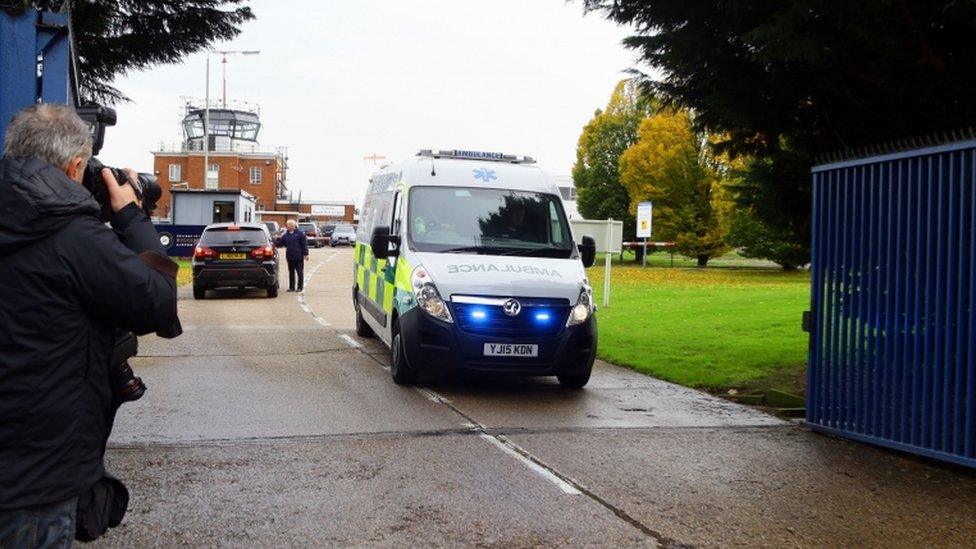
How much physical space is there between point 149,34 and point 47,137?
38.0 feet

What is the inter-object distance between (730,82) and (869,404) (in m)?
3.52

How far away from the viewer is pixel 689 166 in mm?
46312

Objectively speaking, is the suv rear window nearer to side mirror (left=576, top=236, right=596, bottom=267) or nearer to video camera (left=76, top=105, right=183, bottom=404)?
side mirror (left=576, top=236, right=596, bottom=267)

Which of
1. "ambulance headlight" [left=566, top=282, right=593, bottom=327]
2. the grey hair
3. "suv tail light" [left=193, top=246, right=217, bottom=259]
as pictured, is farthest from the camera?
"suv tail light" [left=193, top=246, right=217, bottom=259]

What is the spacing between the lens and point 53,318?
275 cm

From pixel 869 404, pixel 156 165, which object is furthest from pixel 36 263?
pixel 156 165

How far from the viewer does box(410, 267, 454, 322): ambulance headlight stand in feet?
31.0

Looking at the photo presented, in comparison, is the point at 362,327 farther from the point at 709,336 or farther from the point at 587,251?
the point at 709,336

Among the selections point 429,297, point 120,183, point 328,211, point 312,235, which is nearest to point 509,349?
point 429,297

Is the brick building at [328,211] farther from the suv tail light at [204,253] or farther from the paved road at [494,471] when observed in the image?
the paved road at [494,471]

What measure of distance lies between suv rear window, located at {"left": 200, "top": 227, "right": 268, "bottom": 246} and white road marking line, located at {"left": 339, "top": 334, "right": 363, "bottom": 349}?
27.3 ft

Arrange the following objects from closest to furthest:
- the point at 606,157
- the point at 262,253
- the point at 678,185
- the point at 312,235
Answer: the point at 262,253 → the point at 678,185 → the point at 606,157 → the point at 312,235

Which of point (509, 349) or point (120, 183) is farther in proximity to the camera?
point (509, 349)

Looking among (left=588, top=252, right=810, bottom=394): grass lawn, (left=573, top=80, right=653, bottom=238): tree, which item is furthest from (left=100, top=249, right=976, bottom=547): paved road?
(left=573, top=80, right=653, bottom=238): tree
